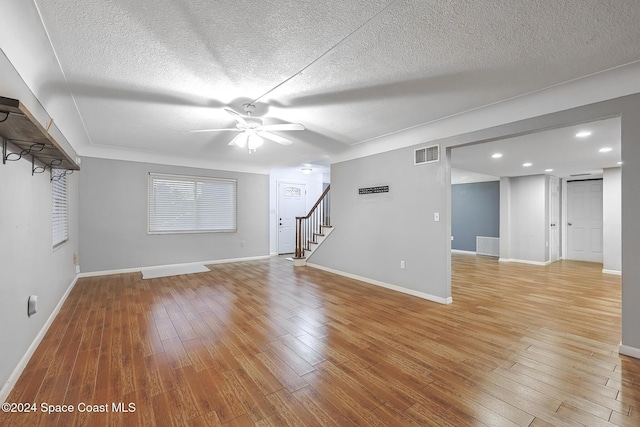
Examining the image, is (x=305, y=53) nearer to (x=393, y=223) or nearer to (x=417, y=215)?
(x=417, y=215)

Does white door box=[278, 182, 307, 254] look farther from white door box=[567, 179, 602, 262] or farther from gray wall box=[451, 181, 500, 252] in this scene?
white door box=[567, 179, 602, 262]

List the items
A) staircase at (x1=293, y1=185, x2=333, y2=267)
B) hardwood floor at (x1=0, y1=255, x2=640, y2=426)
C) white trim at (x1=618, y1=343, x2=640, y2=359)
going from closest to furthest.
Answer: hardwood floor at (x1=0, y1=255, x2=640, y2=426) → white trim at (x1=618, y1=343, x2=640, y2=359) → staircase at (x1=293, y1=185, x2=333, y2=267)

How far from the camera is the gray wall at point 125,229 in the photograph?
5148mm

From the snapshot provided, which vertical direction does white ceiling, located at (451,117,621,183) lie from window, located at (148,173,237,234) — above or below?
above

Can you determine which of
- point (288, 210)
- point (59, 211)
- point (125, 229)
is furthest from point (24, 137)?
point (288, 210)

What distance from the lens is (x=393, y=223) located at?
4.52 meters

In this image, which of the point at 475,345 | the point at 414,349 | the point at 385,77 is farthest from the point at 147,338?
the point at 385,77

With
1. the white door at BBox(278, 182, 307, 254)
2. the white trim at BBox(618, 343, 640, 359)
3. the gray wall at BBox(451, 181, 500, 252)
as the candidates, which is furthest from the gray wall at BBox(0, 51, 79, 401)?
the gray wall at BBox(451, 181, 500, 252)

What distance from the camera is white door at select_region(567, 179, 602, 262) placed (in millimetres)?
7105

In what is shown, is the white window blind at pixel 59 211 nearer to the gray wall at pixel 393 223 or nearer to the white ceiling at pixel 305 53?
the white ceiling at pixel 305 53

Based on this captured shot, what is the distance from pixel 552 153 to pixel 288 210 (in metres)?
6.26

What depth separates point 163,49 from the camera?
2092 millimetres

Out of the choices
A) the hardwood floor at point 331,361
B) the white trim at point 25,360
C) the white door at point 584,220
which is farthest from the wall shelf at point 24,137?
the white door at point 584,220

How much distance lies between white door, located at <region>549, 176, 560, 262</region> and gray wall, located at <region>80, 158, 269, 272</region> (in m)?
8.50
